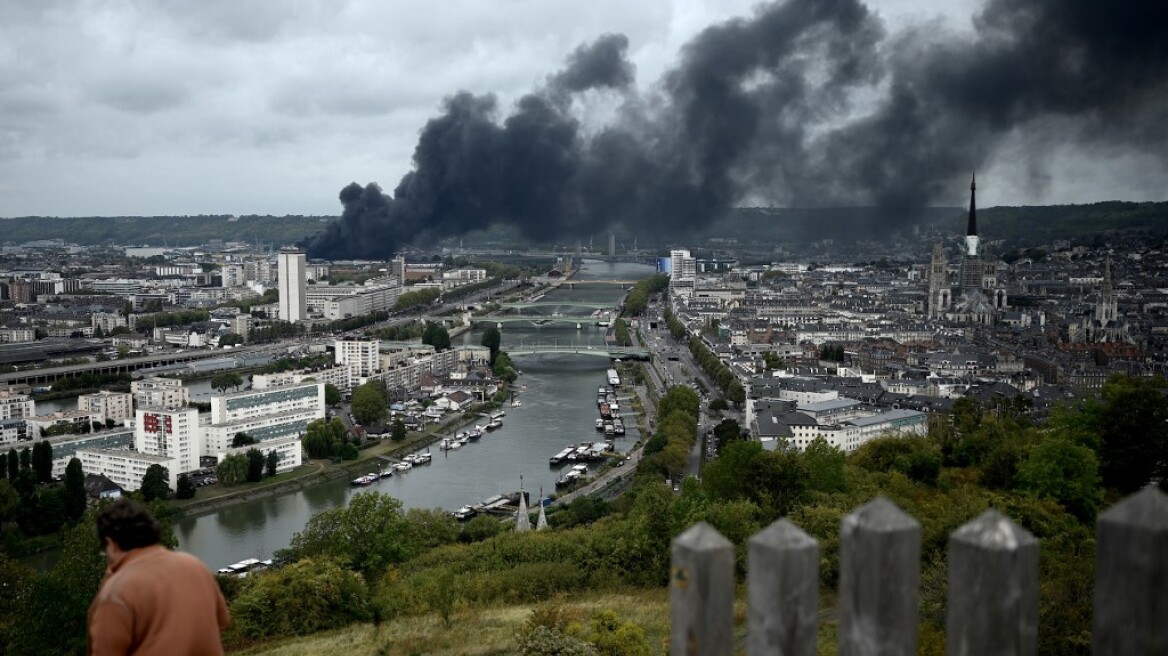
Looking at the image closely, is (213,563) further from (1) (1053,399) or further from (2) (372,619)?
(1) (1053,399)

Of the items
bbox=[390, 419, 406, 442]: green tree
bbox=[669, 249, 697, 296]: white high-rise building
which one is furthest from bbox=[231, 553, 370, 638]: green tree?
bbox=[669, 249, 697, 296]: white high-rise building

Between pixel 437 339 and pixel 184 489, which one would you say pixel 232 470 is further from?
pixel 437 339

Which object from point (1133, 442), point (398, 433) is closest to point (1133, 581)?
point (1133, 442)

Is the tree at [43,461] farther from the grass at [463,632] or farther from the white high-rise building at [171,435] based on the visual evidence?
the grass at [463,632]

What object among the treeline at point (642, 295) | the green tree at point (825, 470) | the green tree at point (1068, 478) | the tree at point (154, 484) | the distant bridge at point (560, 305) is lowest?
the tree at point (154, 484)

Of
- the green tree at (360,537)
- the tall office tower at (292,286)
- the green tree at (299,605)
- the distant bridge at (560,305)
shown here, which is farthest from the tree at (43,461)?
the distant bridge at (560,305)

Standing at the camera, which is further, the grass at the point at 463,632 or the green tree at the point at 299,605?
the green tree at the point at 299,605

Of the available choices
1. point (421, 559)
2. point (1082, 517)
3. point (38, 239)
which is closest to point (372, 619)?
point (421, 559)
